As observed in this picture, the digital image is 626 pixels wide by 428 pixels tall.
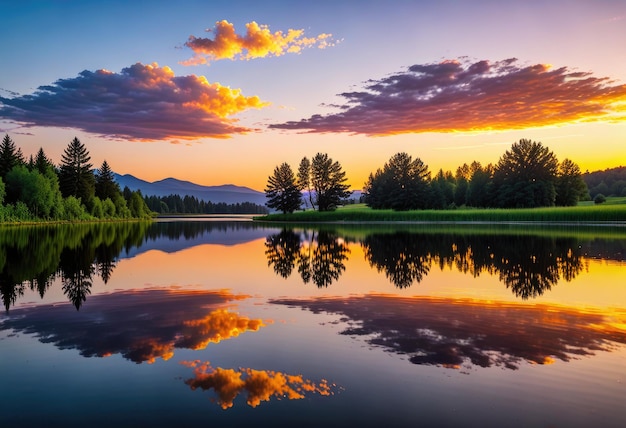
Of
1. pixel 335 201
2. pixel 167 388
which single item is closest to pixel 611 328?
pixel 167 388

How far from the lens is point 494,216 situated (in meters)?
104

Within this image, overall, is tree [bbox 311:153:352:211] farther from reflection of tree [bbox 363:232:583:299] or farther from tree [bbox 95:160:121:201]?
reflection of tree [bbox 363:232:583:299]

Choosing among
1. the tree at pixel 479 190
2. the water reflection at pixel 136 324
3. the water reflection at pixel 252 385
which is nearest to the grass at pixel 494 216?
the tree at pixel 479 190

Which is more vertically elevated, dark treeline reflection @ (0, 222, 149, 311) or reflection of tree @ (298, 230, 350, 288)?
dark treeline reflection @ (0, 222, 149, 311)

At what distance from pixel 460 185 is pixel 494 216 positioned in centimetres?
6803

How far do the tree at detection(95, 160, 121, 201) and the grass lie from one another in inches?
2218

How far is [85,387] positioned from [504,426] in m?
8.06

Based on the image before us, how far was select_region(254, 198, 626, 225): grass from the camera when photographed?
3580 inches

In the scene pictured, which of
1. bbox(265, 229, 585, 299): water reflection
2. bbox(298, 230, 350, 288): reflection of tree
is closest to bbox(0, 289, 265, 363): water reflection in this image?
bbox(298, 230, 350, 288): reflection of tree

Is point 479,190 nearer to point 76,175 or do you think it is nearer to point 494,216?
point 494,216

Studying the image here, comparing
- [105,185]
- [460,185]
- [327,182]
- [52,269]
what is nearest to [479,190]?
[460,185]

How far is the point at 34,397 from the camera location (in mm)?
8836

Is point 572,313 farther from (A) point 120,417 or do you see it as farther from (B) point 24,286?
(B) point 24,286

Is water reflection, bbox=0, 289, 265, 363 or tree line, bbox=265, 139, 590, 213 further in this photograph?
tree line, bbox=265, 139, 590, 213
